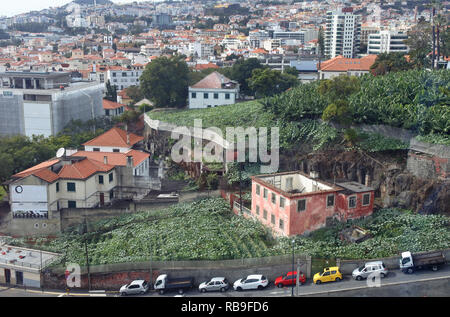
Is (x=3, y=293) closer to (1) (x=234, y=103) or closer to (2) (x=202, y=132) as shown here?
(2) (x=202, y=132)

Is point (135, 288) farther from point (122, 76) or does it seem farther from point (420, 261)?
point (122, 76)

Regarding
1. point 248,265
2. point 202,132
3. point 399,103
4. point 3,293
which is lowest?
point 3,293

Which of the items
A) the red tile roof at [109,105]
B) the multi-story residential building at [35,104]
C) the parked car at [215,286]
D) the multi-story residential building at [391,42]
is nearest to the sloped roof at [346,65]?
the red tile roof at [109,105]

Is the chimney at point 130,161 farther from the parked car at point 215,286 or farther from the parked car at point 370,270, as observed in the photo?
the parked car at point 370,270

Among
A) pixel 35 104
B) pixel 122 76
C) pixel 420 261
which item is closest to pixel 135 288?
pixel 420 261

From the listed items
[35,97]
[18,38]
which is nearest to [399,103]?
[35,97]

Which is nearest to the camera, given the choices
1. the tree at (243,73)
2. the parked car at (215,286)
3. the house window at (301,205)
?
the parked car at (215,286)

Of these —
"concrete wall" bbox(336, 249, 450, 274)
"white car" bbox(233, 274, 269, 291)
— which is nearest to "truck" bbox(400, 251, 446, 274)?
"concrete wall" bbox(336, 249, 450, 274)
